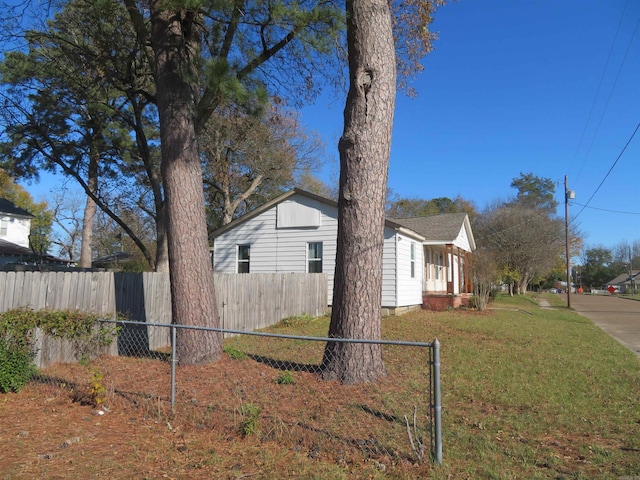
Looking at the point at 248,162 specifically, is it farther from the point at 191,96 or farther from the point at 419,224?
the point at 191,96

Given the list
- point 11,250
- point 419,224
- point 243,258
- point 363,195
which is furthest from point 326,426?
point 11,250

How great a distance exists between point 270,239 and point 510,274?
27727mm

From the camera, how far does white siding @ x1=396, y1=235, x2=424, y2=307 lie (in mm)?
16395

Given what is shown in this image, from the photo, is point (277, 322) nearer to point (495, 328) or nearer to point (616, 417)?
point (495, 328)

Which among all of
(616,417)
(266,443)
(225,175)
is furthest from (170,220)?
(225,175)

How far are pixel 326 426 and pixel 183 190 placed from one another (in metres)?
4.32

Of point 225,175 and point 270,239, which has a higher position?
point 225,175

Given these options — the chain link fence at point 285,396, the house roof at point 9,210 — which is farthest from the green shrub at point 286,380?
the house roof at point 9,210

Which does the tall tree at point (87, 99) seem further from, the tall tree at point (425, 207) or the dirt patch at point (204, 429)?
the tall tree at point (425, 207)

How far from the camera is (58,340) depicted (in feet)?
23.6

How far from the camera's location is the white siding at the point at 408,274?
1640 cm

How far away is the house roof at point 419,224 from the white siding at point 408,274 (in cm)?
40

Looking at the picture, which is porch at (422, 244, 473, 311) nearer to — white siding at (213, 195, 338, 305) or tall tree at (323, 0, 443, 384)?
white siding at (213, 195, 338, 305)

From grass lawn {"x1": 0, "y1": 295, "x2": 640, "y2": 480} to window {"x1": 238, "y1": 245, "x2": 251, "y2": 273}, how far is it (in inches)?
410
